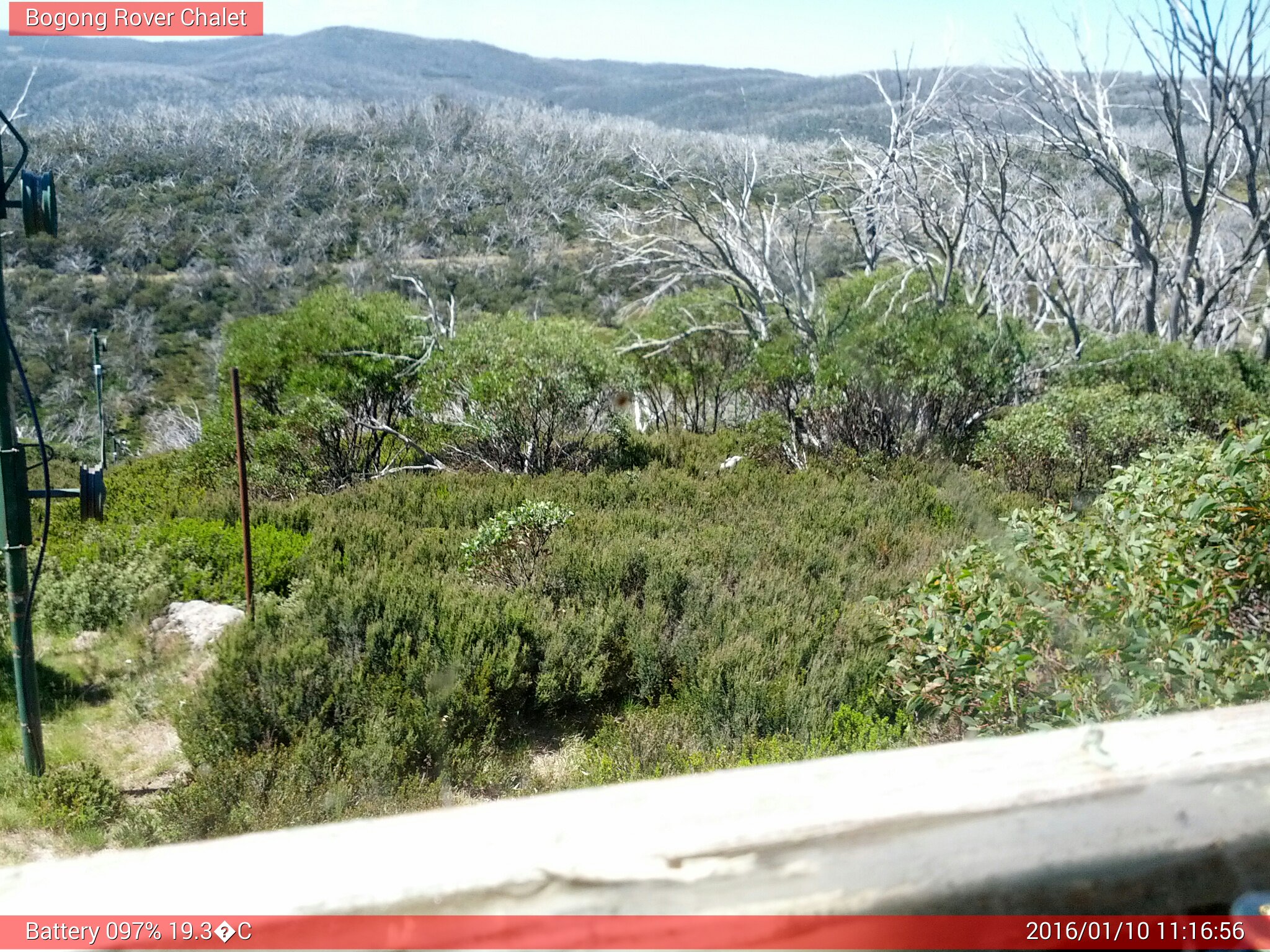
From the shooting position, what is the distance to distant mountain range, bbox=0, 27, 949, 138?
48531 mm

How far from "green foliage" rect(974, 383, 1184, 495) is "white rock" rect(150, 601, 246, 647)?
754 centimetres

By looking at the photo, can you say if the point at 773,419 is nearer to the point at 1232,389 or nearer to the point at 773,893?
the point at 1232,389

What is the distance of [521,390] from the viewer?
1121cm

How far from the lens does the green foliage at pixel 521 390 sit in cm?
1130

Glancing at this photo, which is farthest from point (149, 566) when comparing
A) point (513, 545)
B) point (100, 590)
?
point (513, 545)

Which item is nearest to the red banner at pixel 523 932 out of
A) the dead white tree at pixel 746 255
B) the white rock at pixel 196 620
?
the white rock at pixel 196 620

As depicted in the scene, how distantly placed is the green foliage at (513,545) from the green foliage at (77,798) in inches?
114

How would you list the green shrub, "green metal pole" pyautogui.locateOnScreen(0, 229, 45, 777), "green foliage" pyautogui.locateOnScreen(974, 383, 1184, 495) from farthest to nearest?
"green foliage" pyautogui.locateOnScreen(974, 383, 1184, 495) < the green shrub < "green metal pole" pyautogui.locateOnScreen(0, 229, 45, 777)

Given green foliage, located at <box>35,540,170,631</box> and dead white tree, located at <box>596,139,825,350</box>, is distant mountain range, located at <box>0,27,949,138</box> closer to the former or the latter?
dead white tree, located at <box>596,139,825,350</box>

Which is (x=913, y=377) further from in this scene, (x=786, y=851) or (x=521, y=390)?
(x=786, y=851)

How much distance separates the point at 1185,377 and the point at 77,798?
37.3 ft

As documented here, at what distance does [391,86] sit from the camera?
67.2 meters

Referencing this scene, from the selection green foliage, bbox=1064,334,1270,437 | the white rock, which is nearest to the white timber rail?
the white rock

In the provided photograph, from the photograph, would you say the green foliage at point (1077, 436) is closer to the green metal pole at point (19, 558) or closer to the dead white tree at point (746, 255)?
the dead white tree at point (746, 255)
